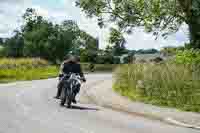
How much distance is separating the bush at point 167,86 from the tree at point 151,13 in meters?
11.2

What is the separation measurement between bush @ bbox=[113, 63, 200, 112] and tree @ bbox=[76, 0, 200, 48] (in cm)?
1118

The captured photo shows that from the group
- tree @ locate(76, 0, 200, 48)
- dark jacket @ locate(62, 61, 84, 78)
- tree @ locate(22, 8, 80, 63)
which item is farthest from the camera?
tree @ locate(22, 8, 80, 63)

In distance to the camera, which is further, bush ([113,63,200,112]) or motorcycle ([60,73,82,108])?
bush ([113,63,200,112])

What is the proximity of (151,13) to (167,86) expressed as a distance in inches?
673

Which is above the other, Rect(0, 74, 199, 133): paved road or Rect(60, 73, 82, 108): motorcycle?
Rect(60, 73, 82, 108): motorcycle

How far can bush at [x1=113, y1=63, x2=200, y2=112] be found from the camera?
56.8 ft

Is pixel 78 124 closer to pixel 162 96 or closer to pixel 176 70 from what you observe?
pixel 162 96

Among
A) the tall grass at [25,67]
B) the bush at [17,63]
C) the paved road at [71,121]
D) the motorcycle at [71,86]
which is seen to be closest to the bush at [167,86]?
the paved road at [71,121]

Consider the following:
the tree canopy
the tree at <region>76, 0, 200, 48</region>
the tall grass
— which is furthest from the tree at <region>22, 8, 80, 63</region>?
the tree at <region>76, 0, 200, 48</region>

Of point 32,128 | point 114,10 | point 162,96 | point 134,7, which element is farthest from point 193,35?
point 32,128

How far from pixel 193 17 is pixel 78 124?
23589mm

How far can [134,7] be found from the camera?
3725 cm

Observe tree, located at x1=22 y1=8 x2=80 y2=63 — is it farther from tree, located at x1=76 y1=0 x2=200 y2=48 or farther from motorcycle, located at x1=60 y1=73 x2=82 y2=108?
motorcycle, located at x1=60 y1=73 x2=82 y2=108

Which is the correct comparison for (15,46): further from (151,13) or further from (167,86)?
(167,86)
